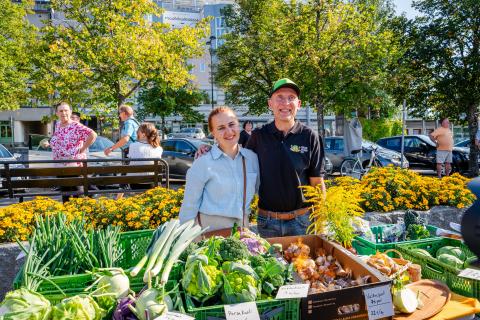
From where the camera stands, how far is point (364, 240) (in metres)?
3.08

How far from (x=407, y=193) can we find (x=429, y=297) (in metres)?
3.81

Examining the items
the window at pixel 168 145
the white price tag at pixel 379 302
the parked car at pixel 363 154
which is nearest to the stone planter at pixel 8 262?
the white price tag at pixel 379 302

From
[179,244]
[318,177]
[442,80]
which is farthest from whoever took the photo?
[442,80]

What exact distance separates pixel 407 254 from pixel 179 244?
1.72m

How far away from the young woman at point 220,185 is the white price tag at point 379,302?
3.91 ft

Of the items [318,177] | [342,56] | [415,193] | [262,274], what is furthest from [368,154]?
[262,274]

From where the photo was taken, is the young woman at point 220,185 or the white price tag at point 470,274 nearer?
the white price tag at point 470,274

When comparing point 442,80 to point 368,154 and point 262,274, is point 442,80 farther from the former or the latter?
point 262,274

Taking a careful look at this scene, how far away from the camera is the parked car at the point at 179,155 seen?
13227 millimetres

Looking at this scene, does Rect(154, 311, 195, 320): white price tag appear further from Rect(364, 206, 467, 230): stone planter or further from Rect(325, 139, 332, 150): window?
Rect(325, 139, 332, 150): window

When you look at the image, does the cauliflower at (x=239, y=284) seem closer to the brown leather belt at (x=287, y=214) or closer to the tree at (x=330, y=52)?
the brown leather belt at (x=287, y=214)

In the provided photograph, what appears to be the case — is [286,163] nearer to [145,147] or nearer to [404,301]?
[404,301]

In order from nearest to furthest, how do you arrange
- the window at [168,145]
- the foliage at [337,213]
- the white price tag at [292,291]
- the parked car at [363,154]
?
the white price tag at [292,291] < the foliage at [337,213] < the window at [168,145] < the parked car at [363,154]

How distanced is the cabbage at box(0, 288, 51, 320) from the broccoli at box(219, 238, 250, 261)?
2.81ft
